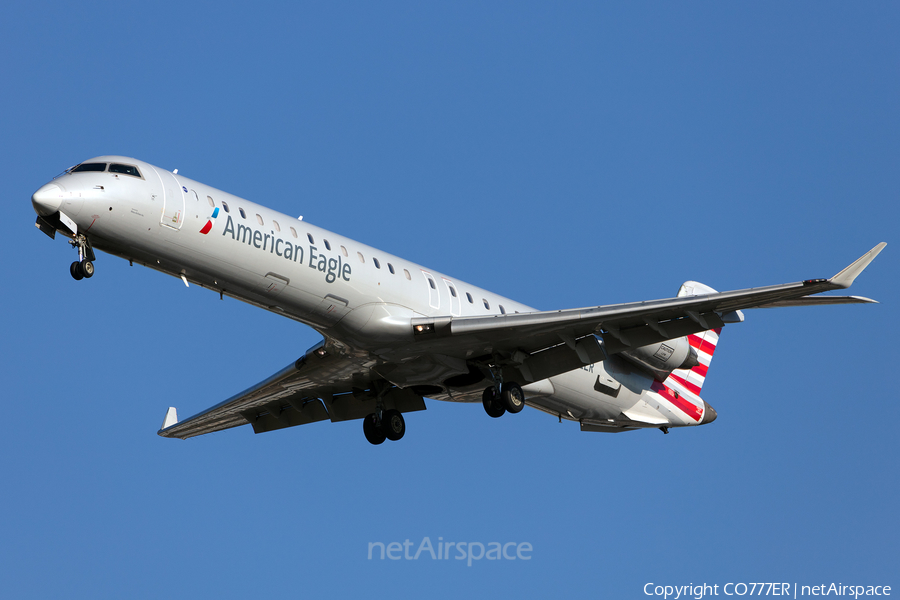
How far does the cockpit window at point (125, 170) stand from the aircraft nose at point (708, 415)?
15.4 m

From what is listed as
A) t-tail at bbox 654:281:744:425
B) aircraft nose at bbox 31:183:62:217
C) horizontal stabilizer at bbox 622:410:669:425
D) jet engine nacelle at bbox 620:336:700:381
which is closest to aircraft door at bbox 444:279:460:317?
jet engine nacelle at bbox 620:336:700:381

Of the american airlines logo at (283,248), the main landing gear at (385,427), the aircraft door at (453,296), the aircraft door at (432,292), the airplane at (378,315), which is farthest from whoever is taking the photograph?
the main landing gear at (385,427)

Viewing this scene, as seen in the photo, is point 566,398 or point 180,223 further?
point 566,398

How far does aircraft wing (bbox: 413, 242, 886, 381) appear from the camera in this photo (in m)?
19.7

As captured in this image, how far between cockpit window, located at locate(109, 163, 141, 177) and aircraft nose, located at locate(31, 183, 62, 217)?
116 cm

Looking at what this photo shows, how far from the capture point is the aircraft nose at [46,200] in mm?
17234

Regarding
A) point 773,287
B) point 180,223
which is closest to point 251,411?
point 180,223

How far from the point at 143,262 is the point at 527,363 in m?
8.12

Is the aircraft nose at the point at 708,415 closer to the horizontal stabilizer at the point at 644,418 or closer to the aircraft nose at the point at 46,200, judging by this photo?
the horizontal stabilizer at the point at 644,418

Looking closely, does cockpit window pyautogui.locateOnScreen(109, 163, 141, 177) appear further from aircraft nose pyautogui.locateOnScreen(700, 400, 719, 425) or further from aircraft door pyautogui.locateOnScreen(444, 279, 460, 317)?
aircraft nose pyautogui.locateOnScreen(700, 400, 719, 425)

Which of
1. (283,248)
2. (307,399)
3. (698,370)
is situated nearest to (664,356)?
(698,370)

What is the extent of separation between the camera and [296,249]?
19375 millimetres

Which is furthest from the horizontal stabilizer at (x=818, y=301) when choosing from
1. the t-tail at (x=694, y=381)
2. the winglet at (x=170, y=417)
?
the winglet at (x=170, y=417)

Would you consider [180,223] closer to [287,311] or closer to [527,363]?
[287,311]
